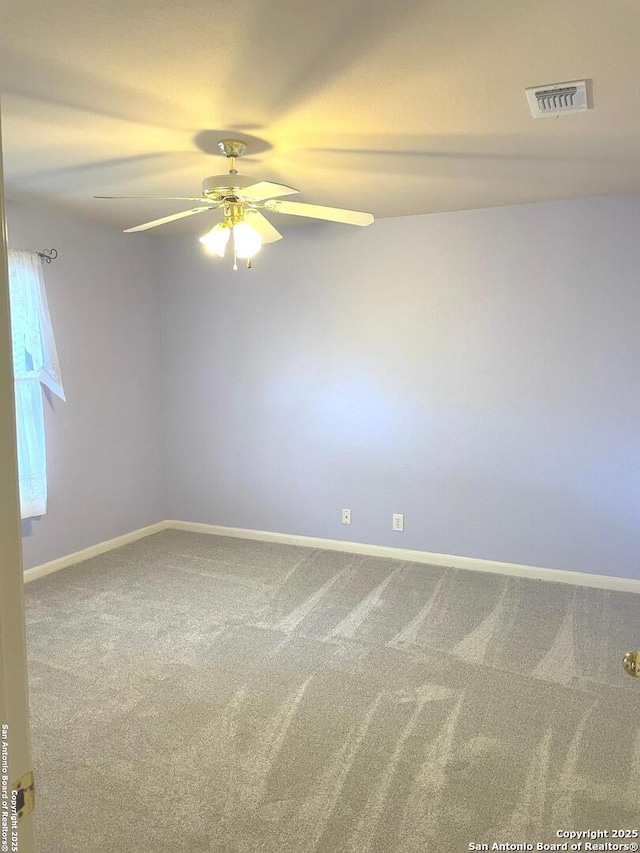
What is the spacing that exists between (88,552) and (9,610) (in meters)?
4.14

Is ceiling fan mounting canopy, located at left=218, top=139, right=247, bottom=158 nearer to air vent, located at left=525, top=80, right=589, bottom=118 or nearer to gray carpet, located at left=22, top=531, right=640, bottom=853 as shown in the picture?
air vent, located at left=525, top=80, right=589, bottom=118

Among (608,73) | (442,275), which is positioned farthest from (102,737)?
(442,275)

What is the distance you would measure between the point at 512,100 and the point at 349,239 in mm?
2285

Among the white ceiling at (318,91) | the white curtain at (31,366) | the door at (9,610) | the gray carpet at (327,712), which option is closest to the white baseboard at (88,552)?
the gray carpet at (327,712)

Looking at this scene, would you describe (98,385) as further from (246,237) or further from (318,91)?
(318,91)

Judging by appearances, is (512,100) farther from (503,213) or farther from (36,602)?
(36,602)

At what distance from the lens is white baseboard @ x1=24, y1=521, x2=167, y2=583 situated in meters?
4.18

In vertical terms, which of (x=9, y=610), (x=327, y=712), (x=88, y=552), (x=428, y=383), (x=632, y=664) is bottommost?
(x=327, y=712)

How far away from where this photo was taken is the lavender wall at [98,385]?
426 centimetres

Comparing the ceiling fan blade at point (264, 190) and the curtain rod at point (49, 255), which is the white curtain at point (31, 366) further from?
the ceiling fan blade at point (264, 190)

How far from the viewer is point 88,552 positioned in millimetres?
4598

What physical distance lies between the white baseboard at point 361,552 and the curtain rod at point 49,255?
2024 mm

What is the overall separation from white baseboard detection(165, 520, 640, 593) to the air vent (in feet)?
9.33

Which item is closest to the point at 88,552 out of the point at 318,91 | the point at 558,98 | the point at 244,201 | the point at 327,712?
the point at 327,712
